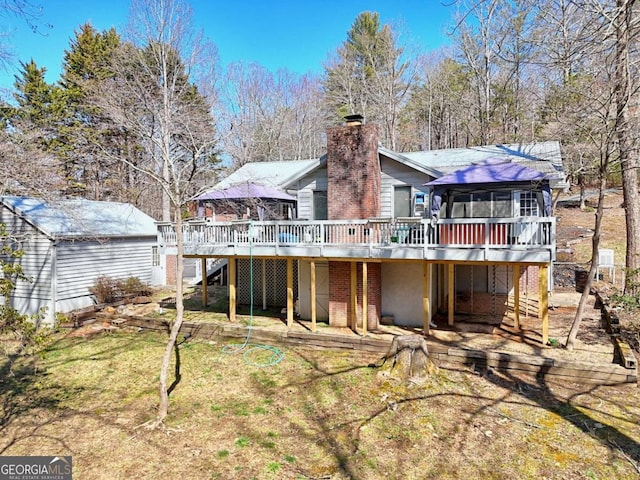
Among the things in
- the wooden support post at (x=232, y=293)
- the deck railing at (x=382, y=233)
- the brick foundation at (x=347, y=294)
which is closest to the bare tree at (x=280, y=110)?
the deck railing at (x=382, y=233)

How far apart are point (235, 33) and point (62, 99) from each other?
14064mm

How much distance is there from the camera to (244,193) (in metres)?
13.9

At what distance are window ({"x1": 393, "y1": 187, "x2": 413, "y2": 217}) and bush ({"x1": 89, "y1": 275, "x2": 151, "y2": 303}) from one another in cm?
1169

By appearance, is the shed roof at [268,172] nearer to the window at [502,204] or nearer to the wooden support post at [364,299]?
the wooden support post at [364,299]

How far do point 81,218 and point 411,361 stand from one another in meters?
14.4

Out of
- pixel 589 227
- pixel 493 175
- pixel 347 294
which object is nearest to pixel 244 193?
pixel 347 294

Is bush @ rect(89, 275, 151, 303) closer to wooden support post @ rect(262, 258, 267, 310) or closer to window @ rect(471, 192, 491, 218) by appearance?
wooden support post @ rect(262, 258, 267, 310)

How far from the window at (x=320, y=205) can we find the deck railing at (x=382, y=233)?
5.50 feet

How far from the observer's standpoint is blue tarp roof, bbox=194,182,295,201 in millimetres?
13672

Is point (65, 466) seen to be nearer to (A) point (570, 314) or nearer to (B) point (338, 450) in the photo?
(B) point (338, 450)

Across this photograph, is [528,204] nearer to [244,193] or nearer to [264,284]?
[244,193]

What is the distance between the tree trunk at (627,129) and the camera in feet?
17.2

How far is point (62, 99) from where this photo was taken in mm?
25859

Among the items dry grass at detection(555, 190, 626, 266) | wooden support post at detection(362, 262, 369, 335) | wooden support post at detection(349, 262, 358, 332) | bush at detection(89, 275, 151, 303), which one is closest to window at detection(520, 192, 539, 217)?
wooden support post at detection(362, 262, 369, 335)
